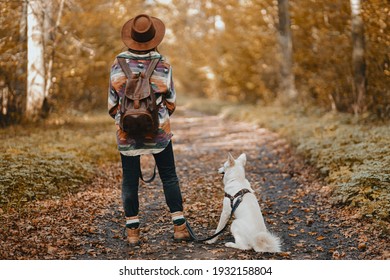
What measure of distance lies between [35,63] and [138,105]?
8939 mm

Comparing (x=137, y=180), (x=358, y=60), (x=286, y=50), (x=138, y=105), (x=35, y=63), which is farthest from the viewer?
(x=286, y=50)

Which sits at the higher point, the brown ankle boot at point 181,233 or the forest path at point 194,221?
the brown ankle boot at point 181,233

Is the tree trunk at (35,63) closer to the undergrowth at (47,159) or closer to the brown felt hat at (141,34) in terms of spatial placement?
the undergrowth at (47,159)

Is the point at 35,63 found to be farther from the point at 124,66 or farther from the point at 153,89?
the point at 153,89

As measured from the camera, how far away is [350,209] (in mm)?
6652

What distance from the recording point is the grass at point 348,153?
6570mm

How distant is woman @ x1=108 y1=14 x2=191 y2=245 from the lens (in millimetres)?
5234

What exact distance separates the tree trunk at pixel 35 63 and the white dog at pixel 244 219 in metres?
8.86

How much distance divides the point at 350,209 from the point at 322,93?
997cm

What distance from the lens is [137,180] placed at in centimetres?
550

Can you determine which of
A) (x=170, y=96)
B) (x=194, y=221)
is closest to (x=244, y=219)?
(x=194, y=221)

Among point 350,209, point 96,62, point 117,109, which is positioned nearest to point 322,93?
point 96,62

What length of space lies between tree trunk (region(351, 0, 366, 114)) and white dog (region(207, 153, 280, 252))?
8.17 meters

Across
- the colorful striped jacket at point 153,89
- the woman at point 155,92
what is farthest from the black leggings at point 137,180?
the colorful striped jacket at point 153,89
